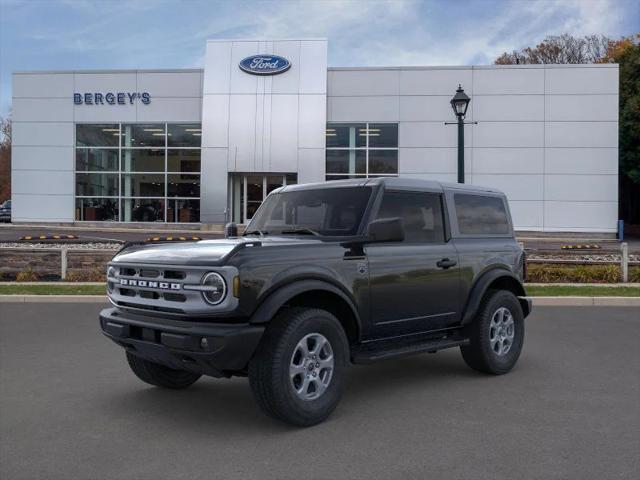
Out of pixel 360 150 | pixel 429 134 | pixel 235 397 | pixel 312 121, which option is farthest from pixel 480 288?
pixel 360 150

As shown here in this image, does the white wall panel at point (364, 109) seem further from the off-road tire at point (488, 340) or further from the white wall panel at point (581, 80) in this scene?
the off-road tire at point (488, 340)

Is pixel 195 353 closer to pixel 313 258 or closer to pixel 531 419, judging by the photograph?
pixel 313 258

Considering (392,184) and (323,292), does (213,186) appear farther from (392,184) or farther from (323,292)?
(323,292)

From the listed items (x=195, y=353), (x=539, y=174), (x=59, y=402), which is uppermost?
(x=539, y=174)

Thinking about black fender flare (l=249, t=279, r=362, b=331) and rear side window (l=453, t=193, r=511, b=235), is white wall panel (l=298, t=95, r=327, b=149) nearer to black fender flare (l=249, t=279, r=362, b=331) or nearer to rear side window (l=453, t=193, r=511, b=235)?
rear side window (l=453, t=193, r=511, b=235)

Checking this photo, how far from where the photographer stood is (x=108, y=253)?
1537 cm

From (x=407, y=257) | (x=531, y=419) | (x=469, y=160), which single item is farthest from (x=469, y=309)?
(x=469, y=160)

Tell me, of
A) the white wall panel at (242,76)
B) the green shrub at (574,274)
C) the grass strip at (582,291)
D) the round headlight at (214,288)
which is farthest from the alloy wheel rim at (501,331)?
the white wall panel at (242,76)

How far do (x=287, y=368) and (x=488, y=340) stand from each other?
2490mm

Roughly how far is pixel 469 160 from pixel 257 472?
27302 millimetres

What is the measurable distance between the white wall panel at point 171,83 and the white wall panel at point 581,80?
17.0m

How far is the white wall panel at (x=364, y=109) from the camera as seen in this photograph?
98.4 feet

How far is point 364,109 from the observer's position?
30.2m

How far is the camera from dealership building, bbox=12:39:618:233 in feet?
95.9
